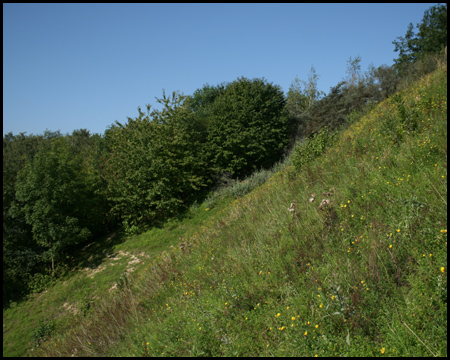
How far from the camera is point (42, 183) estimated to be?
53.4ft

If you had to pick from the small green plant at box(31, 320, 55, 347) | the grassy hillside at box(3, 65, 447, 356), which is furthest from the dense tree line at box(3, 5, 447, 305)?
the grassy hillside at box(3, 65, 447, 356)

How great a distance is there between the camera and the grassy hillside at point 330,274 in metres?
2.65

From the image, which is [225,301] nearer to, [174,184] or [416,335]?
[416,335]

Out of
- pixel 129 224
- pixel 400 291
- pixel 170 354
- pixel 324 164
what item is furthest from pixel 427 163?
pixel 129 224

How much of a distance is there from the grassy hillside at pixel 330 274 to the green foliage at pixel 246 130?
49.3ft

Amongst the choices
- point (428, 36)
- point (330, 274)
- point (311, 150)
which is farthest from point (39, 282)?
point (428, 36)

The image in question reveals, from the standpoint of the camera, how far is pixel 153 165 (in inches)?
701

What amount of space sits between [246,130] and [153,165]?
8.99 meters

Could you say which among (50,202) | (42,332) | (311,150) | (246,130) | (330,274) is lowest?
(42,332)

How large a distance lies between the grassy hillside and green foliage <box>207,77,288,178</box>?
15018 millimetres

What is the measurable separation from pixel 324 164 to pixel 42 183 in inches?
671

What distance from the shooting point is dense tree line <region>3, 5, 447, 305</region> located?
616 inches

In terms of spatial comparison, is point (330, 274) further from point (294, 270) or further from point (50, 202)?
A: point (50, 202)

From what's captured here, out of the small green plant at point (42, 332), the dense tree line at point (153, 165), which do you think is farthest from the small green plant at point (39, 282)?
the small green plant at point (42, 332)
